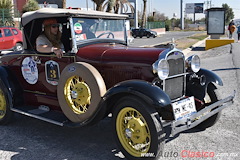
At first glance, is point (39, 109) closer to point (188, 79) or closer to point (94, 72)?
point (94, 72)

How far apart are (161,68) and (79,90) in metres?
1.17

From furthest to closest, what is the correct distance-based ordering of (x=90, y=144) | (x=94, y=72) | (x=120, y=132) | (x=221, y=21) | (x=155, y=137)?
1. (x=221, y=21)
2. (x=90, y=144)
3. (x=94, y=72)
4. (x=120, y=132)
5. (x=155, y=137)

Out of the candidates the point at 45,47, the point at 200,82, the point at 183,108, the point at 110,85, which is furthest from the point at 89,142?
the point at 200,82

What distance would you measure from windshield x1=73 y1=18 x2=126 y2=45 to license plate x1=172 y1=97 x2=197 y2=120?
5.76 ft

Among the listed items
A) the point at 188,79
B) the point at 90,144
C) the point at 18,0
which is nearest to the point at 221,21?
the point at 188,79

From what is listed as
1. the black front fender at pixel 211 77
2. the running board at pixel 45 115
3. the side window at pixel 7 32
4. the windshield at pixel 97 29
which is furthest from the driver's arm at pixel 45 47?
the side window at pixel 7 32

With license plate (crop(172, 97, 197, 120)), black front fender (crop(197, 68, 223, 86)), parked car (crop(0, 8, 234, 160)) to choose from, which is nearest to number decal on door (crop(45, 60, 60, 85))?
parked car (crop(0, 8, 234, 160))

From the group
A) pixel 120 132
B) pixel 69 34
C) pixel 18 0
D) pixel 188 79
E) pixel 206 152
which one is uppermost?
pixel 18 0

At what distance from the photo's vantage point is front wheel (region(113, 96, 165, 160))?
304 cm

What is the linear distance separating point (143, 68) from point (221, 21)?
16043mm

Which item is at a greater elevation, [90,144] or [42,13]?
[42,13]

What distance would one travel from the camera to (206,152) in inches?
139

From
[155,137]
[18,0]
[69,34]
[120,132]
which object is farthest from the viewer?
[18,0]

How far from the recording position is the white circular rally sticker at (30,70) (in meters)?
4.53
